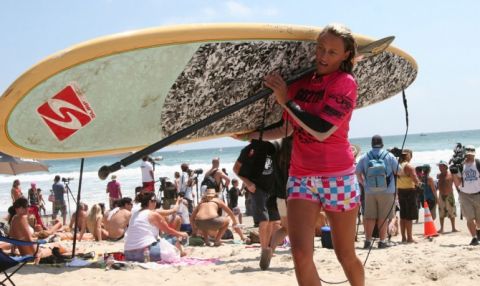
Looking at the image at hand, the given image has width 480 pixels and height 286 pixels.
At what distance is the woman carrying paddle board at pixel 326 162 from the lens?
2756mm

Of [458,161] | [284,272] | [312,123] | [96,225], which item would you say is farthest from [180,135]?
[96,225]

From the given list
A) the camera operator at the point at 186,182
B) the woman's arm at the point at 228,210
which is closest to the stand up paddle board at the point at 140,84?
the woman's arm at the point at 228,210

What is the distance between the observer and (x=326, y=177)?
281 cm

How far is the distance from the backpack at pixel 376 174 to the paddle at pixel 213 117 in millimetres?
3992

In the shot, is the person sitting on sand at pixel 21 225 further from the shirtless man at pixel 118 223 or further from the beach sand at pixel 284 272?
the shirtless man at pixel 118 223

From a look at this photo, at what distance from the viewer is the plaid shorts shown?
9.23ft

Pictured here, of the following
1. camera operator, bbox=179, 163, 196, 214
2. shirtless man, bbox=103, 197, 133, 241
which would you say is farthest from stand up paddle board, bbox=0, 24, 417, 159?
camera operator, bbox=179, 163, 196, 214

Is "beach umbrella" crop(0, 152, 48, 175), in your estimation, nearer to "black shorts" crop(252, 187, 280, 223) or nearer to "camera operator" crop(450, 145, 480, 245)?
"black shorts" crop(252, 187, 280, 223)

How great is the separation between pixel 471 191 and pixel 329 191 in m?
5.55

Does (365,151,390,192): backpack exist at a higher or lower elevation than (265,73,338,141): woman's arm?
lower

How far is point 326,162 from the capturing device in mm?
2811

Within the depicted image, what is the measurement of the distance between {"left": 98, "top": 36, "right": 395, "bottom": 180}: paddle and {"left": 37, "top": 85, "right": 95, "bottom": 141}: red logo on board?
0.38 m

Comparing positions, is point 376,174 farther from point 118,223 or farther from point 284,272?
point 118,223

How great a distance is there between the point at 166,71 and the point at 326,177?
3.50 ft
